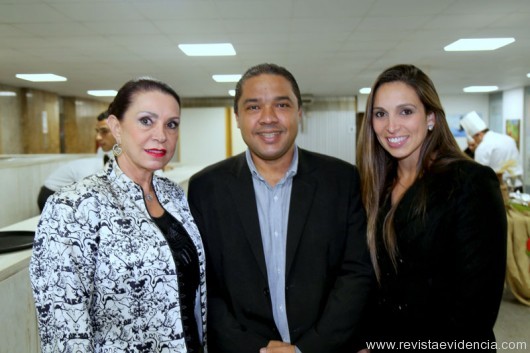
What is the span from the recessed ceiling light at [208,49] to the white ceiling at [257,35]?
0.14 meters

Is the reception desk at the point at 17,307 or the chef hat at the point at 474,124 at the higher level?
the chef hat at the point at 474,124

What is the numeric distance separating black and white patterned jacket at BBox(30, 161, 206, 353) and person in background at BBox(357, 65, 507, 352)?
0.79 metres

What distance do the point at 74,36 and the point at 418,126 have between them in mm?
5346

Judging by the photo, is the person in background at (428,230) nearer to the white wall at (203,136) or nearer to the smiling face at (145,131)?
the smiling face at (145,131)

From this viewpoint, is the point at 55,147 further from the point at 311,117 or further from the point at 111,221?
the point at 111,221

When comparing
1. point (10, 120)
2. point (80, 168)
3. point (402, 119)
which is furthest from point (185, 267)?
point (10, 120)

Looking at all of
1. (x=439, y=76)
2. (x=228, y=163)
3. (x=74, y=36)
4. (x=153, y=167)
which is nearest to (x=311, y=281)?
(x=228, y=163)

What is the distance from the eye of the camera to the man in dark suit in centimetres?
154

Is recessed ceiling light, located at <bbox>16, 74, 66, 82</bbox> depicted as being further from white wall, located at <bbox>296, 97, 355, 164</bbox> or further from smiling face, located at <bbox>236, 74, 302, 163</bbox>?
smiling face, located at <bbox>236, 74, 302, 163</bbox>

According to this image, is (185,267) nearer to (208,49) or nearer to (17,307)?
(17,307)

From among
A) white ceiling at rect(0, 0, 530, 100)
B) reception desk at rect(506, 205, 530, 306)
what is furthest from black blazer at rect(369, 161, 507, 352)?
white ceiling at rect(0, 0, 530, 100)

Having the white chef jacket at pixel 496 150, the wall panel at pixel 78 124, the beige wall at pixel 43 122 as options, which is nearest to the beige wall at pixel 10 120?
the beige wall at pixel 43 122

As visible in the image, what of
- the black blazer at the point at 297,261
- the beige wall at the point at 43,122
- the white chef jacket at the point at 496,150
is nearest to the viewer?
the black blazer at the point at 297,261

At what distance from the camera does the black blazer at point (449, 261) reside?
1.44 metres
